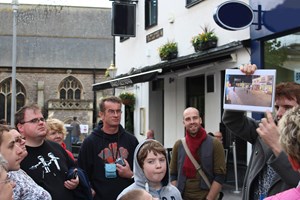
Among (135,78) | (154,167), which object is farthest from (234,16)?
(154,167)

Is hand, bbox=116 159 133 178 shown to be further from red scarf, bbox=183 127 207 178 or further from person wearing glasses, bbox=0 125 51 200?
person wearing glasses, bbox=0 125 51 200

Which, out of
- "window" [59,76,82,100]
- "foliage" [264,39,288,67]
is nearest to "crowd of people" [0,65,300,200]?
"foliage" [264,39,288,67]

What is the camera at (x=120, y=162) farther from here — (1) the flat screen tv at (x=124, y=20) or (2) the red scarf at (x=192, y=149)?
(1) the flat screen tv at (x=124, y=20)

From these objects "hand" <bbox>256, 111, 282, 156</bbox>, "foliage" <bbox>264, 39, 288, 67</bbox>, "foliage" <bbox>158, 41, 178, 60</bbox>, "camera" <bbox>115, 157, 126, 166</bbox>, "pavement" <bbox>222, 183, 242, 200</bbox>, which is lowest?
"pavement" <bbox>222, 183, 242, 200</bbox>

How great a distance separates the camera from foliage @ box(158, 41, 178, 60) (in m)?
14.2

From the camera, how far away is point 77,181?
441 cm

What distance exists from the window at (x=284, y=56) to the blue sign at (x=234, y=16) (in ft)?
2.87

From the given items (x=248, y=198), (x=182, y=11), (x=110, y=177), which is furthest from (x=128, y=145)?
(x=182, y=11)

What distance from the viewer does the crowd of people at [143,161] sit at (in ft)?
9.64

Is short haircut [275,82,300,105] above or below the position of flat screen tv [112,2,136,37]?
below

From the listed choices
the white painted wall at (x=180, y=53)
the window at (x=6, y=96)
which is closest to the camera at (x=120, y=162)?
the white painted wall at (x=180, y=53)

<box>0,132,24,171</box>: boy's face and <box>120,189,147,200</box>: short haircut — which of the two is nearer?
<box>120,189,147,200</box>: short haircut

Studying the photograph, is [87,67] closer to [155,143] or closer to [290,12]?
[290,12]

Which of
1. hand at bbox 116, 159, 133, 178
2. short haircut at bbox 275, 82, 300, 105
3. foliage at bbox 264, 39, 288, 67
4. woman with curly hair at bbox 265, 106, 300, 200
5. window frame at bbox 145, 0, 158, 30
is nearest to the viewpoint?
woman with curly hair at bbox 265, 106, 300, 200
